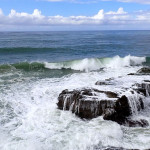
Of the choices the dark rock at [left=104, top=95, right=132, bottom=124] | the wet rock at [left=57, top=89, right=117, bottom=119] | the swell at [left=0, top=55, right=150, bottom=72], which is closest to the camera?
the dark rock at [left=104, top=95, right=132, bottom=124]

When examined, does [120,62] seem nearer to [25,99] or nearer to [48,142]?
[25,99]

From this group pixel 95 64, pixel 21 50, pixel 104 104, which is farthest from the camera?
pixel 21 50

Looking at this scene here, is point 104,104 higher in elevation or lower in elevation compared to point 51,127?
higher

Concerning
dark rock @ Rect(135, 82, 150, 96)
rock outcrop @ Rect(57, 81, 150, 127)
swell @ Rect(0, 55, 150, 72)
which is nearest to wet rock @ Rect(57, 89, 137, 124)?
rock outcrop @ Rect(57, 81, 150, 127)

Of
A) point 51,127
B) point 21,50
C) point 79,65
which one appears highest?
point 21,50

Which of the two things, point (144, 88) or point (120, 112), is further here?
point (144, 88)

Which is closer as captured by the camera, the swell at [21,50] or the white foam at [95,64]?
the white foam at [95,64]

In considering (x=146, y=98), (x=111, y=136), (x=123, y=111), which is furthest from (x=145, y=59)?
(x=111, y=136)

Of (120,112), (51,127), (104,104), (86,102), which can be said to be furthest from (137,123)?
(51,127)

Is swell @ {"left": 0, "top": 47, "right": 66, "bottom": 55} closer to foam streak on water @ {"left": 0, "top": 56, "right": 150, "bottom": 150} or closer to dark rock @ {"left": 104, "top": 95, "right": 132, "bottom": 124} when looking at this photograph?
foam streak on water @ {"left": 0, "top": 56, "right": 150, "bottom": 150}

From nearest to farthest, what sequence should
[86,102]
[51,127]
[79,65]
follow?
1. [51,127]
2. [86,102]
3. [79,65]

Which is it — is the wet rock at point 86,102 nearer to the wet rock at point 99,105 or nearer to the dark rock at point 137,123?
the wet rock at point 99,105

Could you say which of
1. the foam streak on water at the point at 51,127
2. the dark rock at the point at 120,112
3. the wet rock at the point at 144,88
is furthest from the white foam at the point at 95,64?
the dark rock at the point at 120,112

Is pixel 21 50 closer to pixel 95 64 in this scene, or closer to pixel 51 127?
pixel 95 64
